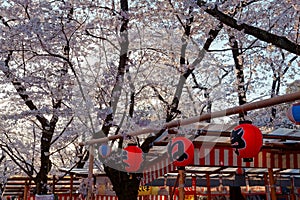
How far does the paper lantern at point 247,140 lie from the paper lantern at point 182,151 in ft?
4.58

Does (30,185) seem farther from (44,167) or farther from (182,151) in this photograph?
(182,151)

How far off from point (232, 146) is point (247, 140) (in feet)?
1.09

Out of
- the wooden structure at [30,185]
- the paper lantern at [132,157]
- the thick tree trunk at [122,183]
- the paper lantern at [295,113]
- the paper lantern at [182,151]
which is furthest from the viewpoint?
the wooden structure at [30,185]

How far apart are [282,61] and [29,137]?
13279 mm

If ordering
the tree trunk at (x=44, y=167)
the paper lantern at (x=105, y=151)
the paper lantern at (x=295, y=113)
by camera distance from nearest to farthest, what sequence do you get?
the paper lantern at (x=295, y=113)
the paper lantern at (x=105, y=151)
the tree trunk at (x=44, y=167)

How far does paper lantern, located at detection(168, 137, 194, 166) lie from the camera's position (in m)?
6.59

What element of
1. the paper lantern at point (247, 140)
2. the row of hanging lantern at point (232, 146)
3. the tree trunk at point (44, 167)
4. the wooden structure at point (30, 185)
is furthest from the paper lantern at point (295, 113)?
the wooden structure at point (30, 185)

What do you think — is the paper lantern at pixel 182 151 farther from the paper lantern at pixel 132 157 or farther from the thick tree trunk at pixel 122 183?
the thick tree trunk at pixel 122 183

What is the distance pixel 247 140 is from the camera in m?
5.16

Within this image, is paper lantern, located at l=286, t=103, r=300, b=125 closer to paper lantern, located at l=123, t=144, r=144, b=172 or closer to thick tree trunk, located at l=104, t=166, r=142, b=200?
paper lantern, located at l=123, t=144, r=144, b=172

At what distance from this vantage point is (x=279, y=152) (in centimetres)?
804

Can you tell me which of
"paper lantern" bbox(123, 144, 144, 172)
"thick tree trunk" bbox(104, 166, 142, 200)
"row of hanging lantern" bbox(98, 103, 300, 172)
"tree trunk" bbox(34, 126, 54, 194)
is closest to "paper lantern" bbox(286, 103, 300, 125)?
"row of hanging lantern" bbox(98, 103, 300, 172)

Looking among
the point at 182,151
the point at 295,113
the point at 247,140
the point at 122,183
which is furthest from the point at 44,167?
the point at 295,113

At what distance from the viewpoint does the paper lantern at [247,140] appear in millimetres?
5168
